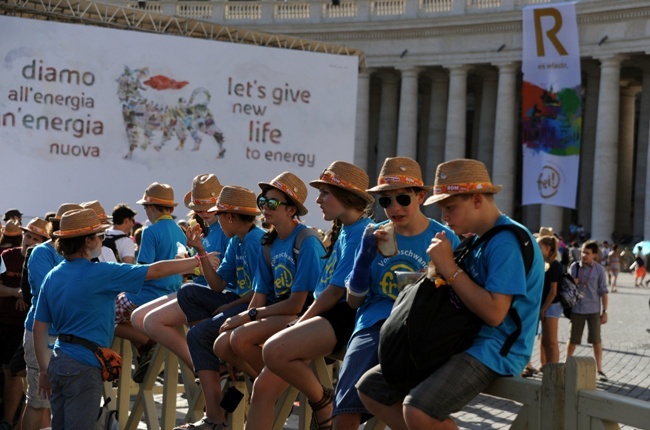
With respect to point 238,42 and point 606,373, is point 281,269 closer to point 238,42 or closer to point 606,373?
point 606,373

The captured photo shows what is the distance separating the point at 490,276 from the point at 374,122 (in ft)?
168

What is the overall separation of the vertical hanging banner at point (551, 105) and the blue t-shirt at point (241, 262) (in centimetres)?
3232

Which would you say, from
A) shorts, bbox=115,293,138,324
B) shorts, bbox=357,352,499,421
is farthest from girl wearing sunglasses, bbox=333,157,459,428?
shorts, bbox=115,293,138,324

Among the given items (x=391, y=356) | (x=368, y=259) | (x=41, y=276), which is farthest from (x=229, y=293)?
(x=391, y=356)

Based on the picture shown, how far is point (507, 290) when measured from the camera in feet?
16.8

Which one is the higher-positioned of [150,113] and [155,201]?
[150,113]

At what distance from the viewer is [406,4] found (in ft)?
163

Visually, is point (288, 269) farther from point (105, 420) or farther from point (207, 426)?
point (105, 420)

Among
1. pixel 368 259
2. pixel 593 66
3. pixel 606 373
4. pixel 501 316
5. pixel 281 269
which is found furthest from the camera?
pixel 593 66

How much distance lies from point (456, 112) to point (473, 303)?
44574mm

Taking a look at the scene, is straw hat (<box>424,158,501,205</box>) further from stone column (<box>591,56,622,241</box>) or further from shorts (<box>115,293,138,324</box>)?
stone column (<box>591,56,622,241</box>)

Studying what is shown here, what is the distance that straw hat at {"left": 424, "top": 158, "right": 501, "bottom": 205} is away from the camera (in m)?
5.45

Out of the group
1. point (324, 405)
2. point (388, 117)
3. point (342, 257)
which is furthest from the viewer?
point (388, 117)

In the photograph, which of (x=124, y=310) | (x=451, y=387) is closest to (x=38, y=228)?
(x=124, y=310)
